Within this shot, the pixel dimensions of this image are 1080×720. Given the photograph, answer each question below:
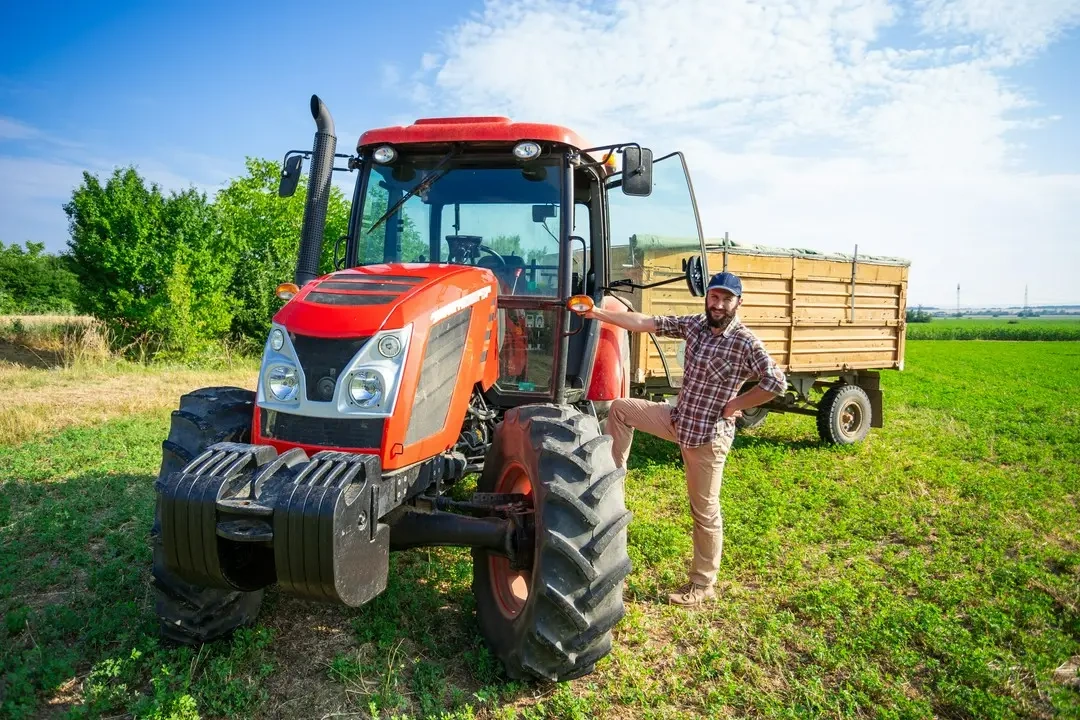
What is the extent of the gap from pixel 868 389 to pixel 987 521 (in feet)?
11.2

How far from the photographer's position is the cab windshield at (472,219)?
4.04m

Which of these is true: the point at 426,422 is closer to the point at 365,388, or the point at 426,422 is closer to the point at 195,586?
the point at 365,388

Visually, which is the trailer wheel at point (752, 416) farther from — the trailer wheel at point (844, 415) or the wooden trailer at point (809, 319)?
the trailer wheel at point (844, 415)

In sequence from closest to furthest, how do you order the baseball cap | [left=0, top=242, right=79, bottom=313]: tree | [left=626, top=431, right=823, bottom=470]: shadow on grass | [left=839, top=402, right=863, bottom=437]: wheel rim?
the baseball cap < [left=626, top=431, right=823, bottom=470]: shadow on grass < [left=839, top=402, right=863, bottom=437]: wheel rim < [left=0, top=242, right=79, bottom=313]: tree

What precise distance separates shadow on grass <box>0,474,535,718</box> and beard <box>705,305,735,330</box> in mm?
2121

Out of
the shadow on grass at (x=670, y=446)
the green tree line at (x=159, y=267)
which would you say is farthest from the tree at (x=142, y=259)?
the shadow on grass at (x=670, y=446)

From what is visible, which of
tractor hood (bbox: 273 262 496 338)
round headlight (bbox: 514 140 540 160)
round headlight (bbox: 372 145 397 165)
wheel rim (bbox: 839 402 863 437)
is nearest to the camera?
tractor hood (bbox: 273 262 496 338)

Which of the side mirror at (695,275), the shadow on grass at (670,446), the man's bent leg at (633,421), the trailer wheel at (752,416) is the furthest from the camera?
the trailer wheel at (752,416)

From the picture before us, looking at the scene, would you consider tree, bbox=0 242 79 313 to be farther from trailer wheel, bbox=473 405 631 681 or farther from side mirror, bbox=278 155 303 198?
trailer wheel, bbox=473 405 631 681

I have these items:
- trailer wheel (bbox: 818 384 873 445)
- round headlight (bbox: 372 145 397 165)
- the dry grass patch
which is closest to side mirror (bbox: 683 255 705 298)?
round headlight (bbox: 372 145 397 165)

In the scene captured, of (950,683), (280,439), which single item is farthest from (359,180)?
(950,683)

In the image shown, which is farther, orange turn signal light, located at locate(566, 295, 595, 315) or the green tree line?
the green tree line

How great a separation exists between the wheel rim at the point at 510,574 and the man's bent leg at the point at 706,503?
118 centimetres

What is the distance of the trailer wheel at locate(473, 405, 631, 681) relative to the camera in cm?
279
